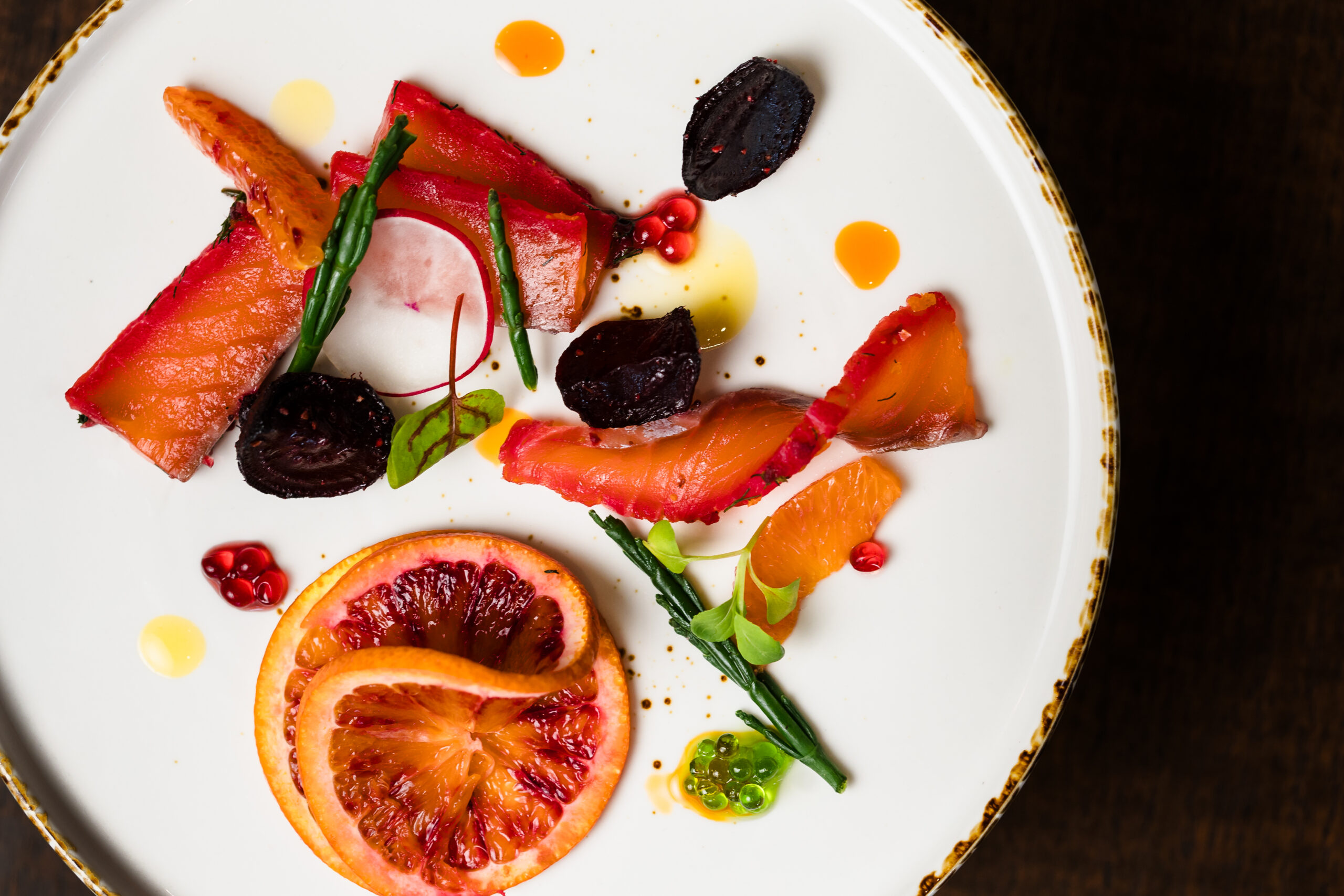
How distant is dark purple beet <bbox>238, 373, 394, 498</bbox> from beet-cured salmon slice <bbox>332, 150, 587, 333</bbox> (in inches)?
19.6

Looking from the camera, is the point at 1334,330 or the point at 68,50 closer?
the point at 68,50

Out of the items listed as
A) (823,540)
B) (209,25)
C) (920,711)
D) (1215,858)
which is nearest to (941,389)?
(823,540)

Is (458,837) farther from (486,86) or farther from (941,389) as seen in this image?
Answer: (486,86)

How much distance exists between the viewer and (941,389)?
72.4 inches

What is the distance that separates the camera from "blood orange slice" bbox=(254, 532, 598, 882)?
1.80 meters

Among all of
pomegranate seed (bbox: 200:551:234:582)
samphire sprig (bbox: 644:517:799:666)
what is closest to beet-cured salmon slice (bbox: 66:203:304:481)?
pomegranate seed (bbox: 200:551:234:582)

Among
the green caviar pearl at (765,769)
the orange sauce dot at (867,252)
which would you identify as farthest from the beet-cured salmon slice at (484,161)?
the green caviar pearl at (765,769)

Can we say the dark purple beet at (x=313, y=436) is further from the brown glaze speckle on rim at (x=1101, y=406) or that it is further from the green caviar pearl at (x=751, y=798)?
the brown glaze speckle on rim at (x=1101, y=406)

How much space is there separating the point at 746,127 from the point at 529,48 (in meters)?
0.64

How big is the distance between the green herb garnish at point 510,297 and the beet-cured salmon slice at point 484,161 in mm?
75

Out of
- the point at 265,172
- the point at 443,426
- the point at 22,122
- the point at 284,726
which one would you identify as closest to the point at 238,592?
the point at 284,726

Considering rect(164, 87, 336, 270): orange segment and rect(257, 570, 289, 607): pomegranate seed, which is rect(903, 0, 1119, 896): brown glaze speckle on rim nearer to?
rect(164, 87, 336, 270): orange segment

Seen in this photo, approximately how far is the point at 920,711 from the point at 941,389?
909 millimetres

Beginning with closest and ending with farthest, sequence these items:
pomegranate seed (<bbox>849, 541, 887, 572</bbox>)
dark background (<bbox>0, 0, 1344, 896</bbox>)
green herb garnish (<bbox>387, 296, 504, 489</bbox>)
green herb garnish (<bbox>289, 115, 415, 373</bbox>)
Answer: green herb garnish (<bbox>289, 115, 415, 373</bbox>) → green herb garnish (<bbox>387, 296, 504, 489</bbox>) → pomegranate seed (<bbox>849, 541, 887, 572</bbox>) → dark background (<bbox>0, 0, 1344, 896</bbox>)
